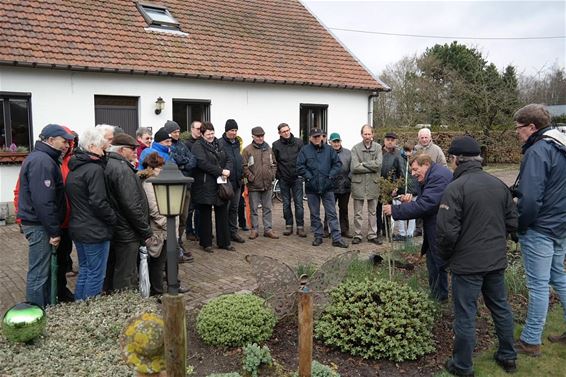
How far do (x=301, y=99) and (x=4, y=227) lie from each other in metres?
8.85

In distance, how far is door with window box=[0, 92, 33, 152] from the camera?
33.8 ft

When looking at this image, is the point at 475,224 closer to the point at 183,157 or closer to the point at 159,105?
the point at 183,157

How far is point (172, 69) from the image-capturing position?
476 inches

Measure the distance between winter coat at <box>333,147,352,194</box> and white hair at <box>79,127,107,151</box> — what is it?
4542mm

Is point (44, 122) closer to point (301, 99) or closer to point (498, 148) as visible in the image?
point (301, 99)

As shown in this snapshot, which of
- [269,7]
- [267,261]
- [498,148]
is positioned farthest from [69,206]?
[498,148]

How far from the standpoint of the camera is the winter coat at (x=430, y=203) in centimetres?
493

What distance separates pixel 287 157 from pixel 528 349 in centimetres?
541

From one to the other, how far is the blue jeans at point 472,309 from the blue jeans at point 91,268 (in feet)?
11.5

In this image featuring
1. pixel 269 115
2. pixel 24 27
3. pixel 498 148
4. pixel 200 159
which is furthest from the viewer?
pixel 498 148

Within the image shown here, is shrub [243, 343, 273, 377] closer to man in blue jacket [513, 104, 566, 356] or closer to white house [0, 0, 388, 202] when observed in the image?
man in blue jacket [513, 104, 566, 356]

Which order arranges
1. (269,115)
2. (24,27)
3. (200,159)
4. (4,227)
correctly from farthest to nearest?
(269,115) < (24,27) < (4,227) < (200,159)

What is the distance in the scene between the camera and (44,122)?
10.6 m

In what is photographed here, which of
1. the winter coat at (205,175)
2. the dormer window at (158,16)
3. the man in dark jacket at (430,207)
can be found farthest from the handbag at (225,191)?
the dormer window at (158,16)
